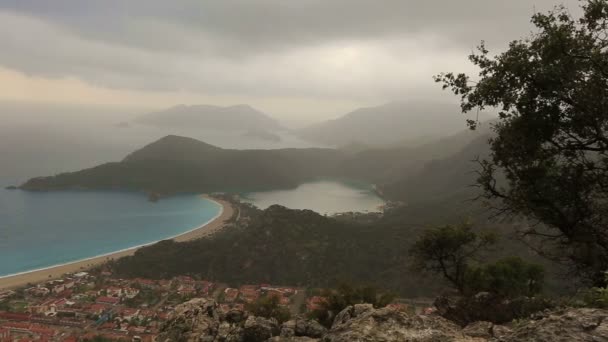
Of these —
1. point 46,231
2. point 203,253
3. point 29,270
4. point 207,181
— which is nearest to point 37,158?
point 207,181

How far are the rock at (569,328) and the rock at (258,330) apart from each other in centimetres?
744

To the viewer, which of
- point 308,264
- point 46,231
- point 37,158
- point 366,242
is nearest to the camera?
point 308,264

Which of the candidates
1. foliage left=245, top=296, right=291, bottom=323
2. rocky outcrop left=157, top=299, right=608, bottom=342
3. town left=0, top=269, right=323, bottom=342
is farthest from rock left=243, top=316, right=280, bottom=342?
town left=0, top=269, right=323, bottom=342

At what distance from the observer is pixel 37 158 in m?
178

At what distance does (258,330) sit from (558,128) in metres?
9.62

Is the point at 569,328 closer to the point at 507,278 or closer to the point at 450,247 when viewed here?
the point at 450,247

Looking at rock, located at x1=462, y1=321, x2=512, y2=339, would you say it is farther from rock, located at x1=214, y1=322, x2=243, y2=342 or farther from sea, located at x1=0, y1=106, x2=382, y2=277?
sea, located at x1=0, y1=106, x2=382, y2=277

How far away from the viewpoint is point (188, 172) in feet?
440

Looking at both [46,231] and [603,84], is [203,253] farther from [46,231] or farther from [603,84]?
[603,84]

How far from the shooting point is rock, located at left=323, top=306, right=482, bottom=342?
19.0 feet

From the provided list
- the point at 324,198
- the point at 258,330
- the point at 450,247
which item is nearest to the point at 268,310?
the point at 258,330

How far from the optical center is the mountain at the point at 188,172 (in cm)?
12244

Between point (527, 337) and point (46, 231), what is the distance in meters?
91.3

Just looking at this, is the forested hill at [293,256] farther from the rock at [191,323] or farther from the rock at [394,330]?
the rock at [394,330]
